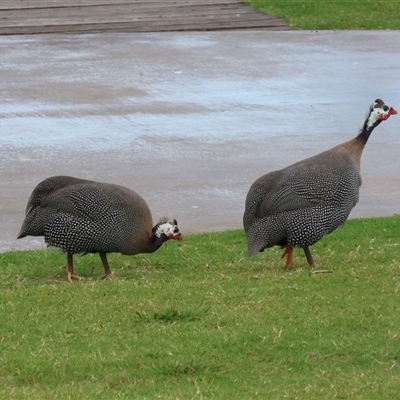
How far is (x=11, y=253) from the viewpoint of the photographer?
7738 millimetres

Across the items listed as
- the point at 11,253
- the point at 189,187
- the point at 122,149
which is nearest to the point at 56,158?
the point at 122,149

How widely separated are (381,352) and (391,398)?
61 centimetres

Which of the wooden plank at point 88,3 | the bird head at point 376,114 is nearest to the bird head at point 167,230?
the bird head at point 376,114

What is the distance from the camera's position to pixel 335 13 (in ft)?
55.5

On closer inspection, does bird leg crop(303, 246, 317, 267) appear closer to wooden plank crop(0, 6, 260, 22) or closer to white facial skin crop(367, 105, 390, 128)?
white facial skin crop(367, 105, 390, 128)

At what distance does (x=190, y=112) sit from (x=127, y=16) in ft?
17.7

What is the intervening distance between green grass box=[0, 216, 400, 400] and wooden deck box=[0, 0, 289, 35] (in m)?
8.75

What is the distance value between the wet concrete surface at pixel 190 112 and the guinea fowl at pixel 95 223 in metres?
0.98

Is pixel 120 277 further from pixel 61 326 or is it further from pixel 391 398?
pixel 391 398

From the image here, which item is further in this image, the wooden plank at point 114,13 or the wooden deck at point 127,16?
the wooden plank at point 114,13

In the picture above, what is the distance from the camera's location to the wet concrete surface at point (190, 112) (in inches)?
A: 370

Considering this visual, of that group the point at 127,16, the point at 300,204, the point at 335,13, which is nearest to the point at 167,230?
the point at 300,204

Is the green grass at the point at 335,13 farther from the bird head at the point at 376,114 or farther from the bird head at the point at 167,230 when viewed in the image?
the bird head at the point at 167,230

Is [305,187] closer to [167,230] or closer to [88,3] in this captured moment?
[167,230]
